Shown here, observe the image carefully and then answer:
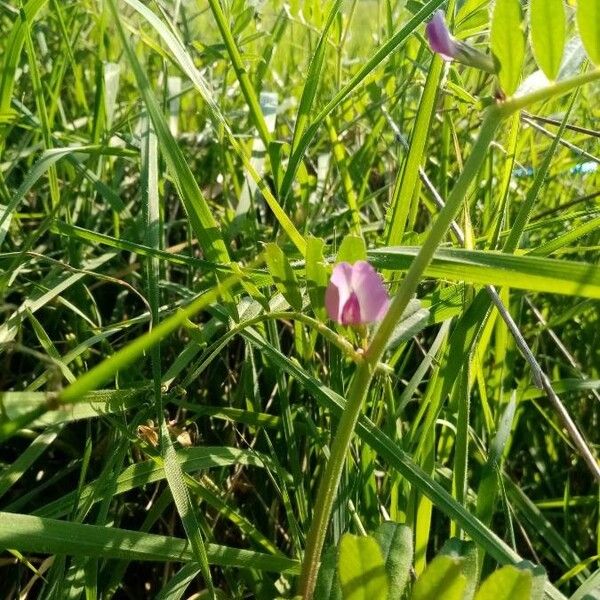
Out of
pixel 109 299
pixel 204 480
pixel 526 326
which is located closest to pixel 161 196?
pixel 109 299

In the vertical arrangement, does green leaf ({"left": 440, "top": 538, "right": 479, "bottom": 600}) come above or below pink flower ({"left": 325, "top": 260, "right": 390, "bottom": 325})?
below

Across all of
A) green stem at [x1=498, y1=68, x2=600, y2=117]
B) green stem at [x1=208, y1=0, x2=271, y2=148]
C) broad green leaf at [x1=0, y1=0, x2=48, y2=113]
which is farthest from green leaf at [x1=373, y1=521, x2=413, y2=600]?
broad green leaf at [x1=0, y1=0, x2=48, y2=113]

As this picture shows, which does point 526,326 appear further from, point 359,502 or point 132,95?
point 132,95

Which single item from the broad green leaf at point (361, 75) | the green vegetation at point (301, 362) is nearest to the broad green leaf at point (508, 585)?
the green vegetation at point (301, 362)

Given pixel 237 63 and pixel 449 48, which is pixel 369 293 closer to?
pixel 449 48

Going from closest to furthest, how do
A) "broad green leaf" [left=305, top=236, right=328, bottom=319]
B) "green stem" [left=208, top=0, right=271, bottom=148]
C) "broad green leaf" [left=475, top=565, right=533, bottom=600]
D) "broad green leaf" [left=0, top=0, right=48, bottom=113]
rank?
"broad green leaf" [left=475, top=565, right=533, bottom=600], "broad green leaf" [left=305, top=236, right=328, bottom=319], "green stem" [left=208, top=0, right=271, bottom=148], "broad green leaf" [left=0, top=0, right=48, bottom=113]

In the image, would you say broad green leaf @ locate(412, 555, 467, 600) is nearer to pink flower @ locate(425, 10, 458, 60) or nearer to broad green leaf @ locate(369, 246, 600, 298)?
broad green leaf @ locate(369, 246, 600, 298)

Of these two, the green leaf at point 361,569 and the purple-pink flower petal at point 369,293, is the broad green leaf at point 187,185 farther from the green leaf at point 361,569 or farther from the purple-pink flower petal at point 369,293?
the green leaf at point 361,569

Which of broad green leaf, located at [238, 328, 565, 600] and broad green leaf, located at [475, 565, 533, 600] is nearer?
broad green leaf, located at [475, 565, 533, 600]
